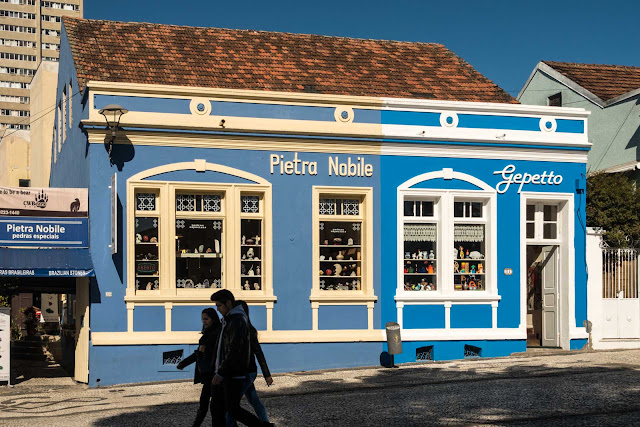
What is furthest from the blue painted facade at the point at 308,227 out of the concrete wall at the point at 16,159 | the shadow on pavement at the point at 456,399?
the concrete wall at the point at 16,159

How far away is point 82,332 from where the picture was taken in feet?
54.7

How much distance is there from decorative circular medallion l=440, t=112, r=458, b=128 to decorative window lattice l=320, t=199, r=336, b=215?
2700 millimetres

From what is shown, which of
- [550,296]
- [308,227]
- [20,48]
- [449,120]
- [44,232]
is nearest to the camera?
[44,232]

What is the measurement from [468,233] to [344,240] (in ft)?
8.48

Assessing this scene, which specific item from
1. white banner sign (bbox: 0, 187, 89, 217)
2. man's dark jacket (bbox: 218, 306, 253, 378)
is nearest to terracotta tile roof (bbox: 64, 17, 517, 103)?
white banner sign (bbox: 0, 187, 89, 217)

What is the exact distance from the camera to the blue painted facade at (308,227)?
16000mm

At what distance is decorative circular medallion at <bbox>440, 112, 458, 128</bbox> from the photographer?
1795cm

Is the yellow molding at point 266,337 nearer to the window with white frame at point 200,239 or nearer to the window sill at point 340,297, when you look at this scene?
the window sill at point 340,297

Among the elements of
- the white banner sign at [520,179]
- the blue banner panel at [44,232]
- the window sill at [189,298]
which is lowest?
the window sill at [189,298]

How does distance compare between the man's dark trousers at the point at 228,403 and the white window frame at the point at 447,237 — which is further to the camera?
the white window frame at the point at 447,237

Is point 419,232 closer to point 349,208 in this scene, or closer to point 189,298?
point 349,208

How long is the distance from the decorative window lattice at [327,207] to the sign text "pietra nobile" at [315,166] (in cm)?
56

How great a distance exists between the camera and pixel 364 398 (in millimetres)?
13070

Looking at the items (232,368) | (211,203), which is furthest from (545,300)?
(232,368)
